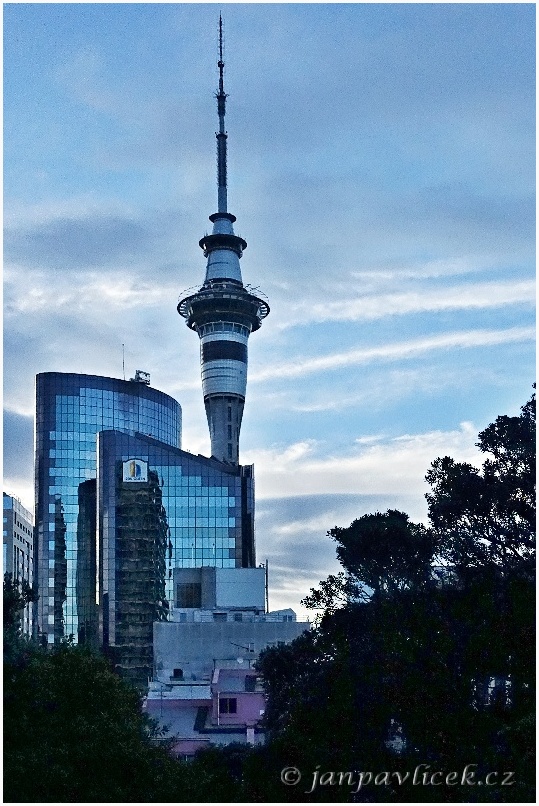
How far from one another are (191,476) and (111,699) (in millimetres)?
144215

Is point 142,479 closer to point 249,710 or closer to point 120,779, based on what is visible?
point 249,710

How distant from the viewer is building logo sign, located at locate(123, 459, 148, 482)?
18325cm

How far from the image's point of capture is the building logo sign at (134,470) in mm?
183250

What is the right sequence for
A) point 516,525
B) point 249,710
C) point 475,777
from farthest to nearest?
point 249,710
point 516,525
point 475,777

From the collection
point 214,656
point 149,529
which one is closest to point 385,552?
point 214,656

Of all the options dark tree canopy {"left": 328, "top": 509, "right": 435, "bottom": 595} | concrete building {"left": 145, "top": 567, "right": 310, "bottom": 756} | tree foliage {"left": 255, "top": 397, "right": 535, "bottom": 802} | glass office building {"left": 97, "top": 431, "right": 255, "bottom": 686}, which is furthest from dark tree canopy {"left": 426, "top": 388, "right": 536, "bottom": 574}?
glass office building {"left": 97, "top": 431, "right": 255, "bottom": 686}

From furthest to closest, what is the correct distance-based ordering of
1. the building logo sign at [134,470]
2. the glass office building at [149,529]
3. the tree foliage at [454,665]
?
1. the building logo sign at [134,470]
2. the glass office building at [149,529]
3. the tree foliage at [454,665]

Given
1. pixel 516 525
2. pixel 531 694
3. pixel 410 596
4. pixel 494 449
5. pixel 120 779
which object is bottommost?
pixel 120 779

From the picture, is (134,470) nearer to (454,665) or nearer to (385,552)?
(385,552)

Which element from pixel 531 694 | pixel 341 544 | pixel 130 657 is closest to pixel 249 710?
pixel 341 544

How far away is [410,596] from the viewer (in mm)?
47781

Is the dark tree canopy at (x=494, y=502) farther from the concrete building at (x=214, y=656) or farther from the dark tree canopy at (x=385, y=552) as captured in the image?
the concrete building at (x=214, y=656)

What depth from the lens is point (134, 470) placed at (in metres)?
184

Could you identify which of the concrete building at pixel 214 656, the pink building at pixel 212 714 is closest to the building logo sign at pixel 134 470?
the concrete building at pixel 214 656
